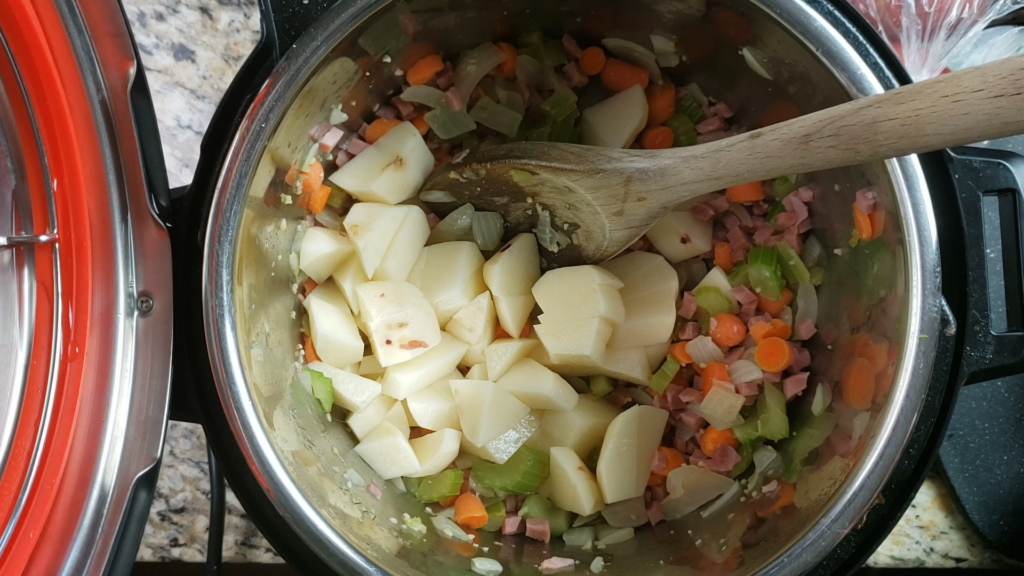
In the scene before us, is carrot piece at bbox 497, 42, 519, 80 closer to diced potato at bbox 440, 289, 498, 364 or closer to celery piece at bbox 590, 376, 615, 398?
diced potato at bbox 440, 289, 498, 364

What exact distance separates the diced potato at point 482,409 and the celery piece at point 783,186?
525mm

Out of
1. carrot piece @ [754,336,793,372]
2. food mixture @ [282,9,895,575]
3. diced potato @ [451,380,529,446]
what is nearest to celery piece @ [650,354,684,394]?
food mixture @ [282,9,895,575]

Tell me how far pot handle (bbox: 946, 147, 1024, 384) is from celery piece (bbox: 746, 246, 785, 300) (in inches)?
9.7

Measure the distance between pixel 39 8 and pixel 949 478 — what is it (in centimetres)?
137

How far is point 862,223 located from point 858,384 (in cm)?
21

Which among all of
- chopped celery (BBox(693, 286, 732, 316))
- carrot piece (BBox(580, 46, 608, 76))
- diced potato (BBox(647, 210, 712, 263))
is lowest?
chopped celery (BBox(693, 286, 732, 316))

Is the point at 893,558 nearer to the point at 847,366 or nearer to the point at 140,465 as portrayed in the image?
the point at 847,366

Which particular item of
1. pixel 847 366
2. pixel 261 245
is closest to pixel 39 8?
pixel 261 245

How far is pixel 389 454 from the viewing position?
3.20ft

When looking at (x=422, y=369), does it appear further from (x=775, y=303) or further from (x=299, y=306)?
(x=775, y=303)

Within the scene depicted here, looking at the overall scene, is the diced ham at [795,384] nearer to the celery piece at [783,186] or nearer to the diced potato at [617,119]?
the celery piece at [783,186]

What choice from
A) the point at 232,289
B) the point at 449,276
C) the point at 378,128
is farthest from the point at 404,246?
the point at 232,289

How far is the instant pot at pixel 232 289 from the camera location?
2.41 ft

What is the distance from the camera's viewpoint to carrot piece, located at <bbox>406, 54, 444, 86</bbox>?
39.6 inches
